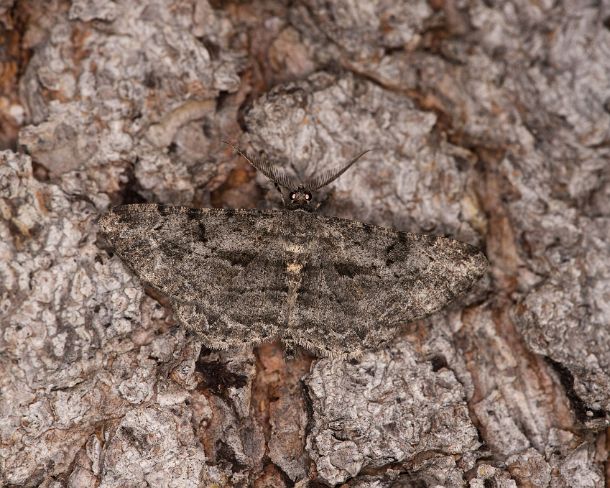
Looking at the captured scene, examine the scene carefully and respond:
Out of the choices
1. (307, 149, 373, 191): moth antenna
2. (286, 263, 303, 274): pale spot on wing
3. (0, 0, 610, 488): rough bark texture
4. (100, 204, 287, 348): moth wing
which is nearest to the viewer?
(0, 0, 610, 488): rough bark texture

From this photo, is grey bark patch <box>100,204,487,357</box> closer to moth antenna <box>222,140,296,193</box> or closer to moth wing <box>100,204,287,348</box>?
moth wing <box>100,204,287,348</box>

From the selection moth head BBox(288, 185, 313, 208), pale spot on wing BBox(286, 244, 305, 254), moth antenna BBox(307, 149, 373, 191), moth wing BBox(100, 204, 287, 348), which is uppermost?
moth antenna BBox(307, 149, 373, 191)

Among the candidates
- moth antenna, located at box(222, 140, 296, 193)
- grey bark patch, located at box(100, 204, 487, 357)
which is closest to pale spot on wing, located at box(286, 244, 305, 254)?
grey bark patch, located at box(100, 204, 487, 357)

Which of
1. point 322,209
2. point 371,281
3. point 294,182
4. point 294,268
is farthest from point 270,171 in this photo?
point 371,281

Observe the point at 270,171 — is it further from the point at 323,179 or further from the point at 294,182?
the point at 323,179

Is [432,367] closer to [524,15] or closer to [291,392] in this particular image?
[291,392]

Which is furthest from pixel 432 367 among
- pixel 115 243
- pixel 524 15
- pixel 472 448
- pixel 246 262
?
pixel 524 15

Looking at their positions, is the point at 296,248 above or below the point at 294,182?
below
